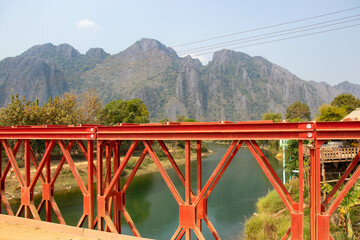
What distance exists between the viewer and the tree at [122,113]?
53319mm

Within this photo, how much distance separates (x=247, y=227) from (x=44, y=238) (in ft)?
34.0

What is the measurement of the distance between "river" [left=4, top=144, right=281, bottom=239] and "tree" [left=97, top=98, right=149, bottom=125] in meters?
18.9

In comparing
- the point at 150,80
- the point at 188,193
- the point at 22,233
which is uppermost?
the point at 150,80

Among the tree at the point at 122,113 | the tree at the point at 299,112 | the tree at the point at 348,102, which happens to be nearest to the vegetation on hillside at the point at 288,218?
the tree at the point at 348,102

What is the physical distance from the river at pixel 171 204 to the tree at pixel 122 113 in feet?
61.9

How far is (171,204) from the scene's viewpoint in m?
26.0

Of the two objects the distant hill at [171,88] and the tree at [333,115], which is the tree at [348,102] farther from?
the distant hill at [171,88]

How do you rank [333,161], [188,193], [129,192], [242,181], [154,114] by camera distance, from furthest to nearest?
1. [154,114]
2. [242,181]
3. [129,192]
4. [333,161]
5. [188,193]

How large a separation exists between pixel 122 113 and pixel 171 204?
123 feet

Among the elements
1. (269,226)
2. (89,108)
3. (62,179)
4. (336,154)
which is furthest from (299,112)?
(269,226)

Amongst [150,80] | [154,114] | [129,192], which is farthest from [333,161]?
[150,80]

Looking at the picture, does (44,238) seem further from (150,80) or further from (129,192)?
(150,80)

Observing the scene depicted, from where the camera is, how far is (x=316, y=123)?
791cm

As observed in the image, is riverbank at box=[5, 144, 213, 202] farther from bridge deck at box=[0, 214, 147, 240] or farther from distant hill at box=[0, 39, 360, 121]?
distant hill at box=[0, 39, 360, 121]
